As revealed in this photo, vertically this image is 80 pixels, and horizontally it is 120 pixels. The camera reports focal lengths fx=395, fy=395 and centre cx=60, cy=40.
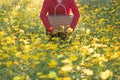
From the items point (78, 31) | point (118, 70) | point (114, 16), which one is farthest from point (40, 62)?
point (114, 16)

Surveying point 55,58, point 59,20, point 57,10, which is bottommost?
point 55,58

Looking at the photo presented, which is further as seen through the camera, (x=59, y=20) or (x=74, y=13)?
(x=74, y=13)

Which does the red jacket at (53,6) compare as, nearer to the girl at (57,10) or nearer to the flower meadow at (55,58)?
the girl at (57,10)

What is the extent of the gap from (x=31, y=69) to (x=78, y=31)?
3.05 m

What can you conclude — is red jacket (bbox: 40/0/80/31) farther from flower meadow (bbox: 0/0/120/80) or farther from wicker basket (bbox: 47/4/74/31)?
flower meadow (bbox: 0/0/120/80)

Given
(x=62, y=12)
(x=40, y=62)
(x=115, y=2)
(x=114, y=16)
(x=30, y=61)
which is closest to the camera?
(x=40, y=62)

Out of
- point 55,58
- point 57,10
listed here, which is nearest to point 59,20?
point 57,10

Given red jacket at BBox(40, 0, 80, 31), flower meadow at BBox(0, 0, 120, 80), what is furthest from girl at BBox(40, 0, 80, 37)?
flower meadow at BBox(0, 0, 120, 80)

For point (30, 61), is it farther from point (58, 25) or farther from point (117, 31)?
point (117, 31)

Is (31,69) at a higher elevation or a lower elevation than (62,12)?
lower

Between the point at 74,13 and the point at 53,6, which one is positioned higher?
the point at 53,6

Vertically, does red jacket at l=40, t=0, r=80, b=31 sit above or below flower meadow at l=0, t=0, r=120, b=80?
above

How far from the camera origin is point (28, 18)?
656 centimetres

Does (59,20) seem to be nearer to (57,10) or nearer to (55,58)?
(57,10)
